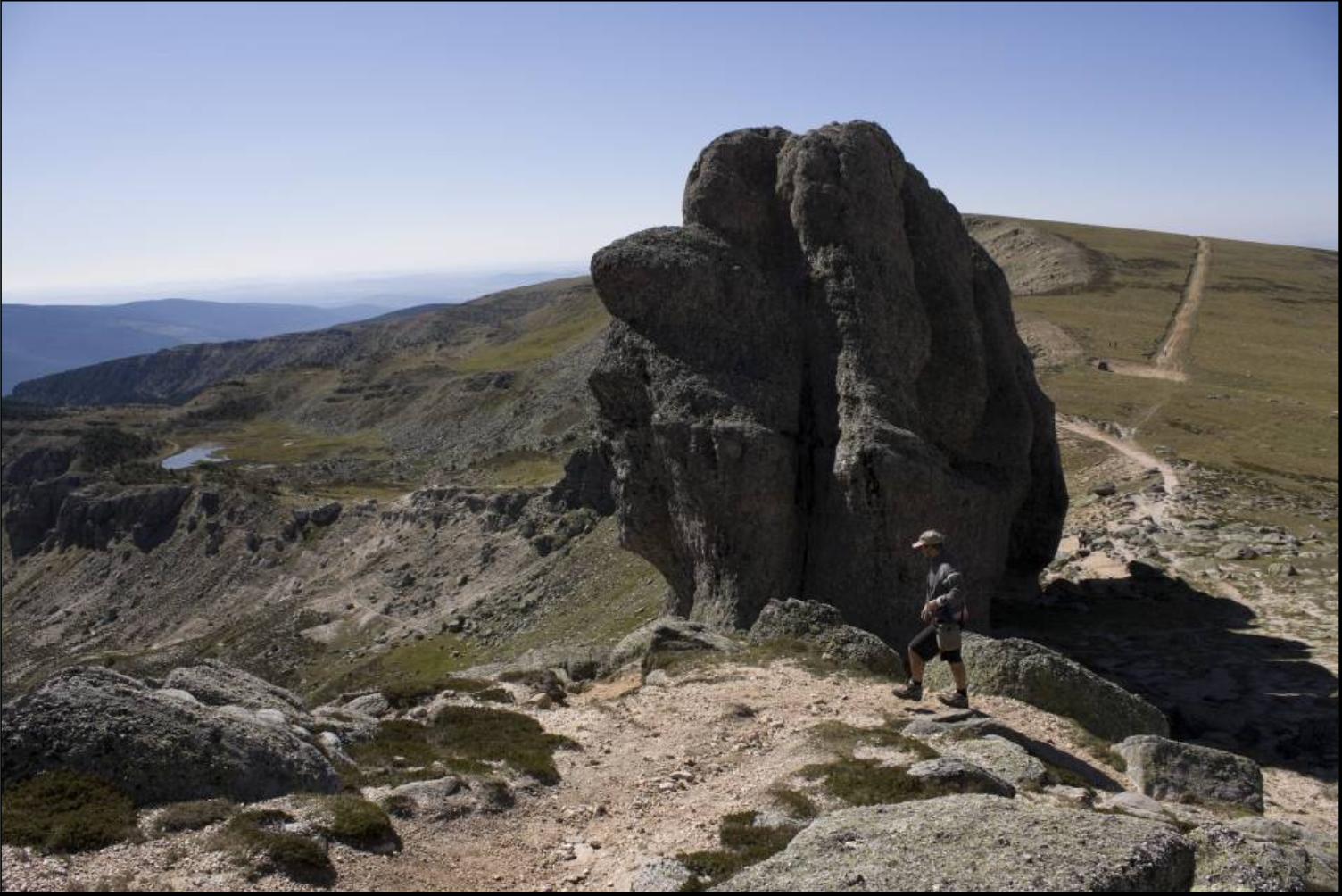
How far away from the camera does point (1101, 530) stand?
56.7 meters

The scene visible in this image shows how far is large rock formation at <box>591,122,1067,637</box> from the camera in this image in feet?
119

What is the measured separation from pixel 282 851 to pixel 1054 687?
2059 cm

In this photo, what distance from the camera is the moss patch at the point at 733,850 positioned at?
13.1m

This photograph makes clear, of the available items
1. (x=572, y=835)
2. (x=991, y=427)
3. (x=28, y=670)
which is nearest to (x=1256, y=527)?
(x=991, y=427)

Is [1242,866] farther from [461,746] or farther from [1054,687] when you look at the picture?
[461,746]

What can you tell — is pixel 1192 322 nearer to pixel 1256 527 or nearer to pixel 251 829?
pixel 1256 527

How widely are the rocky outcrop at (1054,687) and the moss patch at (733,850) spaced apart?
12.0m

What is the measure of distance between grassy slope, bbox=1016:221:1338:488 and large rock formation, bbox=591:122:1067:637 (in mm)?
41833

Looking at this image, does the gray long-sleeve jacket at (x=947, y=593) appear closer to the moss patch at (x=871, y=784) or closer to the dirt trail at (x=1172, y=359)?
the moss patch at (x=871, y=784)

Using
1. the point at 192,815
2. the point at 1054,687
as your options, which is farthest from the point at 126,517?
the point at 1054,687

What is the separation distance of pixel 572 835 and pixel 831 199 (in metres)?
31.2

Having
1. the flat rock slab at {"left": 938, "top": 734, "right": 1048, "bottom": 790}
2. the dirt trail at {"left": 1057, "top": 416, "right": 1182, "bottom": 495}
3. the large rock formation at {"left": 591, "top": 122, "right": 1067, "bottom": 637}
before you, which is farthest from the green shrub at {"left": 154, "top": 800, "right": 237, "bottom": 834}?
the dirt trail at {"left": 1057, "top": 416, "right": 1182, "bottom": 495}

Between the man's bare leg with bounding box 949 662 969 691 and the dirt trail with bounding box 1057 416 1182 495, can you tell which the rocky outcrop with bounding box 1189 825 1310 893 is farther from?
the dirt trail with bounding box 1057 416 1182 495

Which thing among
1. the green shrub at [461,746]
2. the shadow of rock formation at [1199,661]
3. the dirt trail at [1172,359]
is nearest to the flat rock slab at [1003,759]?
the green shrub at [461,746]
